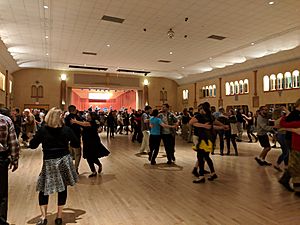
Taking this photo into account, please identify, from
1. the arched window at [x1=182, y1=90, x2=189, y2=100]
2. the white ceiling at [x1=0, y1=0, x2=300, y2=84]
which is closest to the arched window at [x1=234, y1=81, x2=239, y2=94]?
the white ceiling at [x1=0, y1=0, x2=300, y2=84]

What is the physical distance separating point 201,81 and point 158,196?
58.8 feet

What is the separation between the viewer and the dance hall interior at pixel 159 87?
324cm

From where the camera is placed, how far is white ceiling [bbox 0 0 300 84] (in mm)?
7977

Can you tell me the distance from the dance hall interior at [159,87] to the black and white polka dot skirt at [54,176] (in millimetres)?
68

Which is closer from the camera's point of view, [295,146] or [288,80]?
[295,146]

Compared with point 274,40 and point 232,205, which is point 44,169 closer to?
point 232,205

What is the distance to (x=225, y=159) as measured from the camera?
21.5 ft

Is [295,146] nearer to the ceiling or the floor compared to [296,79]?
nearer to the floor

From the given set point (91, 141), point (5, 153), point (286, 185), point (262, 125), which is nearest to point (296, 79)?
point (262, 125)

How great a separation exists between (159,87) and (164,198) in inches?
791

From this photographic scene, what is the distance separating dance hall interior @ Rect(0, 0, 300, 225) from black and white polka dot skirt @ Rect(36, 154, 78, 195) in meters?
0.07

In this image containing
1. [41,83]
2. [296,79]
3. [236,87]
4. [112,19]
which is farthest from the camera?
[41,83]

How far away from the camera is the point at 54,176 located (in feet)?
8.70

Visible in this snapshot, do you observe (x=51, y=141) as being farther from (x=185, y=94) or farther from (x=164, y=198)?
(x=185, y=94)
